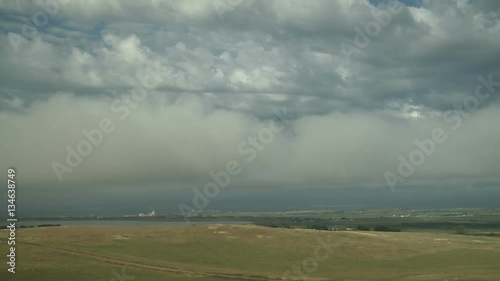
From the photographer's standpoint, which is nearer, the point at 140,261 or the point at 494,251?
the point at 140,261

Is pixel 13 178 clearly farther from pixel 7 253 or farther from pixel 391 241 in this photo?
pixel 391 241

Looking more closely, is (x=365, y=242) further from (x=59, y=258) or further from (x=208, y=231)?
(x=59, y=258)

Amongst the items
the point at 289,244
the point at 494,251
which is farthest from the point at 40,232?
the point at 494,251

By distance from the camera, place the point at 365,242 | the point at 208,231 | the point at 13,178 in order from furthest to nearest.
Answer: the point at 208,231 → the point at 365,242 → the point at 13,178

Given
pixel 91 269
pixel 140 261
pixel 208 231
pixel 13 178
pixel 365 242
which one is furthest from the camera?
pixel 208 231

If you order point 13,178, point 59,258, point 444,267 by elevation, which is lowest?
point 444,267

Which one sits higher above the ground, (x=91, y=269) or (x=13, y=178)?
(x=13, y=178)

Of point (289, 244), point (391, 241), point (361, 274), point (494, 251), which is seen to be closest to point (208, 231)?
point (289, 244)
